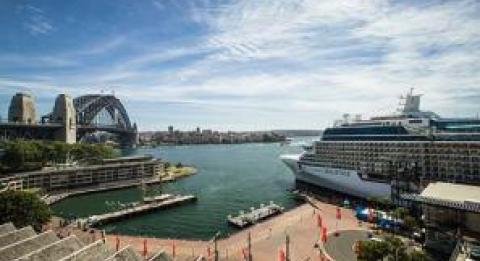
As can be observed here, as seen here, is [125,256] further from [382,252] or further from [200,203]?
[200,203]

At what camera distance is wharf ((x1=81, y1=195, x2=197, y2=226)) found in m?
56.7

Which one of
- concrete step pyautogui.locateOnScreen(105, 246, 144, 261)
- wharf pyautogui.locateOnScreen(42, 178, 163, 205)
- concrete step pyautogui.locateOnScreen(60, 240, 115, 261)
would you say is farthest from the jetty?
wharf pyautogui.locateOnScreen(42, 178, 163, 205)

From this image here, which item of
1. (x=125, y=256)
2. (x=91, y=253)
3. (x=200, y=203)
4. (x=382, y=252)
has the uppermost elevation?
(x=91, y=253)

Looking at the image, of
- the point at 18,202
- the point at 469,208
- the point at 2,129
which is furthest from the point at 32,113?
the point at 469,208

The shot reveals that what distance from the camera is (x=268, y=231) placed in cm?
5047

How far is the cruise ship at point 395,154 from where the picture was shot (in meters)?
56.6

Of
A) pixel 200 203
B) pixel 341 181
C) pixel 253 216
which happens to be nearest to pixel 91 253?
pixel 253 216

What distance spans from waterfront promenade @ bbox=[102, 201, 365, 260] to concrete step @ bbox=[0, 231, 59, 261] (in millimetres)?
13569

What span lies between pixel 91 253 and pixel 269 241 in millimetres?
21789

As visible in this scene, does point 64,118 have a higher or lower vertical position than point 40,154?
higher

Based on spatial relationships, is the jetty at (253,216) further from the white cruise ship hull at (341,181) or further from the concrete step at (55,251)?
the concrete step at (55,251)

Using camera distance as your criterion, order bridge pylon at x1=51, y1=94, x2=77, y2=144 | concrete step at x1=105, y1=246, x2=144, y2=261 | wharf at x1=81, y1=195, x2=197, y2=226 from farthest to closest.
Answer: bridge pylon at x1=51, y1=94, x2=77, y2=144 → wharf at x1=81, y1=195, x2=197, y2=226 → concrete step at x1=105, y1=246, x2=144, y2=261

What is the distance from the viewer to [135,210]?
204 ft

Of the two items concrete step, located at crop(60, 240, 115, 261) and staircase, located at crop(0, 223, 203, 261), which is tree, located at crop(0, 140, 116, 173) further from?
concrete step, located at crop(60, 240, 115, 261)
